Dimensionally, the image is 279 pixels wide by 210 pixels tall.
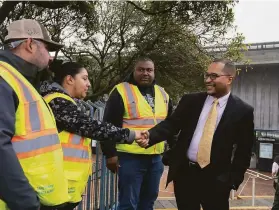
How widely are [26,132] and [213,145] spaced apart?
178 cm

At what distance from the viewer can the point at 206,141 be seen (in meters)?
3.03

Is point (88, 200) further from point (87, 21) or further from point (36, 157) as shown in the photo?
point (87, 21)

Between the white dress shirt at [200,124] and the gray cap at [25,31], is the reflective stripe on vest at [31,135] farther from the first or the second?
the white dress shirt at [200,124]

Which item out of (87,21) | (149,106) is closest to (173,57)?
(87,21)

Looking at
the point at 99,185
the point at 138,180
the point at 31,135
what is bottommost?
the point at 99,185

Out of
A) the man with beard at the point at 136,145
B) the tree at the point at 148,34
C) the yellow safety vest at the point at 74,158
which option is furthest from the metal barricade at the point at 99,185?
the tree at the point at 148,34

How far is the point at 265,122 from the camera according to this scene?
2286cm

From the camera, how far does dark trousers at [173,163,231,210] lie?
119 inches

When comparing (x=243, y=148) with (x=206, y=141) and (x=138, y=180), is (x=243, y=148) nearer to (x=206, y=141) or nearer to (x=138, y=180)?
(x=206, y=141)

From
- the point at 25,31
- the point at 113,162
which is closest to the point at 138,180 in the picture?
the point at 113,162

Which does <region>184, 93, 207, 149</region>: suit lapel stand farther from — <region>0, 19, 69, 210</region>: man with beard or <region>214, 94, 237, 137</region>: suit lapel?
<region>0, 19, 69, 210</region>: man with beard

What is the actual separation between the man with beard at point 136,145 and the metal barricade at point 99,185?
0.33 m

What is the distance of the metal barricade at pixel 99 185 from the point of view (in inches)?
151

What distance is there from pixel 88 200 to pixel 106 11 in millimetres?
10899
